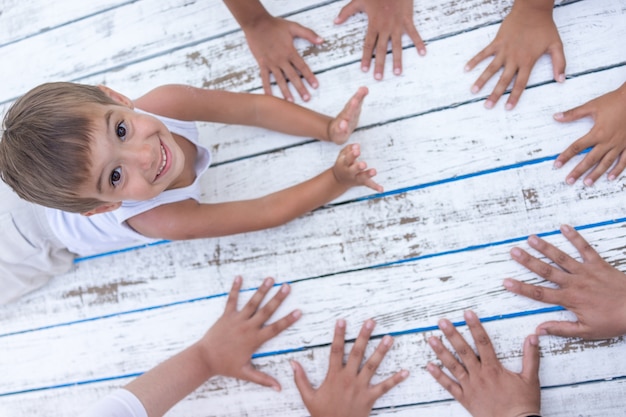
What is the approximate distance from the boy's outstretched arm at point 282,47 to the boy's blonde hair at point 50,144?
19.4 inches

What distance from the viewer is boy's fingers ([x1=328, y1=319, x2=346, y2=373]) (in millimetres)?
1219

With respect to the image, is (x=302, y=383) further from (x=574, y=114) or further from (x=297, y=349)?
(x=574, y=114)

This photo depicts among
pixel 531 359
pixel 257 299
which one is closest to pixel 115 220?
pixel 257 299

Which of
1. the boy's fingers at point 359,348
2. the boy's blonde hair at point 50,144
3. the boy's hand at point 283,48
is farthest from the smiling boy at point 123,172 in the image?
the boy's fingers at point 359,348

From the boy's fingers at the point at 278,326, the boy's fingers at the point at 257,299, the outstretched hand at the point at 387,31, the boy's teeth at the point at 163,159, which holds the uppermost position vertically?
the outstretched hand at the point at 387,31

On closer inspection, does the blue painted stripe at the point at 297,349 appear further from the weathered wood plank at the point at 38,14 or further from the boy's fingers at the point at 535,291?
the weathered wood plank at the point at 38,14

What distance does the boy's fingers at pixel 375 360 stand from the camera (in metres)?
1.20

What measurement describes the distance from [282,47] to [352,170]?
0.46 m

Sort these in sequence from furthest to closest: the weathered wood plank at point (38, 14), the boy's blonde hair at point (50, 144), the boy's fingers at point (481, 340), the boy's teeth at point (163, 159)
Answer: the weathered wood plank at point (38, 14) → the boy's fingers at point (481, 340) → the boy's teeth at point (163, 159) → the boy's blonde hair at point (50, 144)

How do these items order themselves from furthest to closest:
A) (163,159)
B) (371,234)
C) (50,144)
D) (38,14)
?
(38,14), (371,234), (163,159), (50,144)

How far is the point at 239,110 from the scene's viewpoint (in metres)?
1.28

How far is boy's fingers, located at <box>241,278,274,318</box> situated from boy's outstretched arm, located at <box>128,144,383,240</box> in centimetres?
16

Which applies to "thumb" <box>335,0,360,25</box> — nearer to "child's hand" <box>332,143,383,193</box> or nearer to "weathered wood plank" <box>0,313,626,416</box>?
"child's hand" <box>332,143,383,193</box>

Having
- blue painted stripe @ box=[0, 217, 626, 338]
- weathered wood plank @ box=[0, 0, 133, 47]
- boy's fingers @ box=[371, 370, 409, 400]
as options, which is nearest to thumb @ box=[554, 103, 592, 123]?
blue painted stripe @ box=[0, 217, 626, 338]
